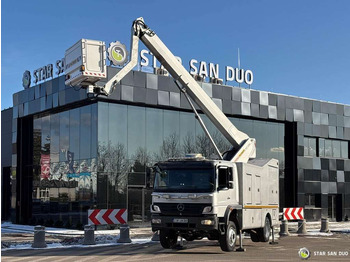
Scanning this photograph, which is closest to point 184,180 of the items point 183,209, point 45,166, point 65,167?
point 183,209

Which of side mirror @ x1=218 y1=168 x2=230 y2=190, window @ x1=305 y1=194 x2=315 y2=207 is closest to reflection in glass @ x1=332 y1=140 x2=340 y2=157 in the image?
window @ x1=305 y1=194 x2=315 y2=207

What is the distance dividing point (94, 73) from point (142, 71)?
14885 mm

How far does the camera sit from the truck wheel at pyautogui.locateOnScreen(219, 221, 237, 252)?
51.5 ft

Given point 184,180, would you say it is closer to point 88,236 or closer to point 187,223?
point 187,223

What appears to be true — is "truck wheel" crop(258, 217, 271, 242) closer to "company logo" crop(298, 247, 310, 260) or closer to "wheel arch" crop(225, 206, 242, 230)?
"wheel arch" crop(225, 206, 242, 230)

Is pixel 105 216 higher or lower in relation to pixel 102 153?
lower

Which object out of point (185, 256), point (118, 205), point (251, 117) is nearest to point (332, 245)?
point (185, 256)

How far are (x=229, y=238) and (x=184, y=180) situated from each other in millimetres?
2290

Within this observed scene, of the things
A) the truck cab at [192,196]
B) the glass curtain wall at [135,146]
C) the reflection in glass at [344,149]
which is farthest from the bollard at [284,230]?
the reflection in glass at [344,149]

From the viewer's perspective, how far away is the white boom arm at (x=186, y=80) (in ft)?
59.7

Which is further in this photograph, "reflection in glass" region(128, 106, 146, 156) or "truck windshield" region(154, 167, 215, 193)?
"reflection in glass" region(128, 106, 146, 156)

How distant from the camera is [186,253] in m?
15.7

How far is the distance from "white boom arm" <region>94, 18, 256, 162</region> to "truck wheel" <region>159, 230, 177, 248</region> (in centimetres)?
369

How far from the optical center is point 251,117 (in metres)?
37.0
